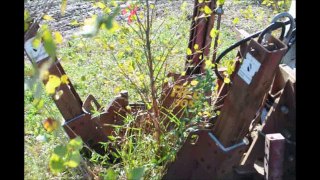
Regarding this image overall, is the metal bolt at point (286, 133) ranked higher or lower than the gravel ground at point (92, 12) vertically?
higher

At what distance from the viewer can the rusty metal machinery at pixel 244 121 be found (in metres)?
2.17

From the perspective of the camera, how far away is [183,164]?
258 centimetres

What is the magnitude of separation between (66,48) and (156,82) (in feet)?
9.15

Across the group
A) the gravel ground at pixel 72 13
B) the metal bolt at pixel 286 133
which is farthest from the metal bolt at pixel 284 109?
the gravel ground at pixel 72 13

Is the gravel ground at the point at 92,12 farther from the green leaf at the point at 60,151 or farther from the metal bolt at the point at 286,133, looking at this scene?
the green leaf at the point at 60,151

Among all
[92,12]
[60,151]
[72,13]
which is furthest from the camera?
[72,13]

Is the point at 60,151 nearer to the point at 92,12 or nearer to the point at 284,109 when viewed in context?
the point at 284,109

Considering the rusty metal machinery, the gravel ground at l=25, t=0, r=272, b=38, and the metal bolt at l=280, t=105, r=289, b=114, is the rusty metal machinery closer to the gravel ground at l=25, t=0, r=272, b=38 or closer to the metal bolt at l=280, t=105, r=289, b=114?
the metal bolt at l=280, t=105, r=289, b=114

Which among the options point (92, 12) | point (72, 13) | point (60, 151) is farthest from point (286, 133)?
point (72, 13)

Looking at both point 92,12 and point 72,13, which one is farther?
point 72,13

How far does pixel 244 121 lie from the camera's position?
7.53 feet

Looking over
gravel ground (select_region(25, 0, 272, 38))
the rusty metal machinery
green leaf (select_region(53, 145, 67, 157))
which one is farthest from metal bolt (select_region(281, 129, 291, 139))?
gravel ground (select_region(25, 0, 272, 38))

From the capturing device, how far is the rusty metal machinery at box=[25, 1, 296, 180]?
2.17 metres
